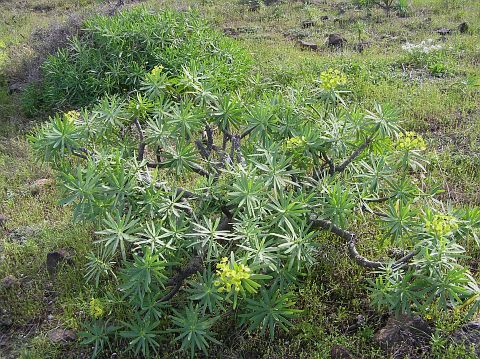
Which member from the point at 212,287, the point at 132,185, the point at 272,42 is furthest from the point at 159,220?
the point at 272,42

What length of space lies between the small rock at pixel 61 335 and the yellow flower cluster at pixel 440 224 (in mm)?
2431

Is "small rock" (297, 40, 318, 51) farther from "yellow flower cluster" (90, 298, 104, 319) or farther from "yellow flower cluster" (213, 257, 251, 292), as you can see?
"yellow flower cluster" (213, 257, 251, 292)

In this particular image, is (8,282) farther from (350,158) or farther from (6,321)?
(350,158)

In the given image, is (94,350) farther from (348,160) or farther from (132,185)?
(348,160)

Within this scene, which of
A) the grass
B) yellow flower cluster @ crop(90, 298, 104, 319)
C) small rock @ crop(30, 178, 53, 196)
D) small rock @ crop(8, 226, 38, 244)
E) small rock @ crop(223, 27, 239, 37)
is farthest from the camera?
small rock @ crop(223, 27, 239, 37)

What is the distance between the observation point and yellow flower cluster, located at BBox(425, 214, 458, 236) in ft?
9.27

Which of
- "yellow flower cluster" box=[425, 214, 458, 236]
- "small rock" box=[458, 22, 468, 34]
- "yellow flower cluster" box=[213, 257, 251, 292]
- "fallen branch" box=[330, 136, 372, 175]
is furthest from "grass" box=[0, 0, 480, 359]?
"yellow flower cluster" box=[213, 257, 251, 292]

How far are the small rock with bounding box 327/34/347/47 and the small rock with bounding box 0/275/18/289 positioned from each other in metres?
6.01

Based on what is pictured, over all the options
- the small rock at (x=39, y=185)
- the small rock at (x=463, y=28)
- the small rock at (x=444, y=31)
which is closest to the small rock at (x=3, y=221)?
the small rock at (x=39, y=185)

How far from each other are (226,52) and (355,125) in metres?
3.43

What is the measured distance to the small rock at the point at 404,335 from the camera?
326 cm

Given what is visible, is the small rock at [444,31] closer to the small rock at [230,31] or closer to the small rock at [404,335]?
the small rock at [230,31]

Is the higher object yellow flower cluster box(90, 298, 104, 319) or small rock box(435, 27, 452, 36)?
small rock box(435, 27, 452, 36)

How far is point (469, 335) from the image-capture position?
3.28 meters
